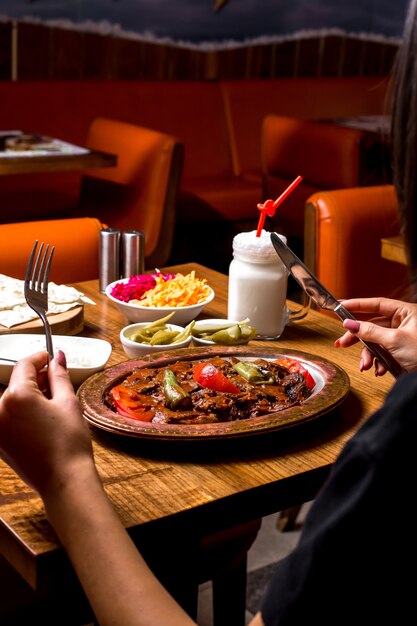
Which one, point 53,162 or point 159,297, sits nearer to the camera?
point 159,297

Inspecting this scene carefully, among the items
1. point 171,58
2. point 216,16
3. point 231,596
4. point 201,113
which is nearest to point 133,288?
point 231,596

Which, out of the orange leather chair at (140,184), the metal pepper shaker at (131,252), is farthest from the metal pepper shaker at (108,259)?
the orange leather chair at (140,184)

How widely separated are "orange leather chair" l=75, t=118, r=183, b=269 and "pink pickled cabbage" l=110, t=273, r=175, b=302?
2216 mm

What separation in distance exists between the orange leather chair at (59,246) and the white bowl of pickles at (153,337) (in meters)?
0.59

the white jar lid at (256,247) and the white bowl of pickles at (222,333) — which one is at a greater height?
the white jar lid at (256,247)

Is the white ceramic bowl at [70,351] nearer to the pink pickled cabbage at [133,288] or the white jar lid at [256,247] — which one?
the pink pickled cabbage at [133,288]

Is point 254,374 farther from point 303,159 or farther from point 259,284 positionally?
point 303,159

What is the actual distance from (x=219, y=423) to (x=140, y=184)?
313 cm

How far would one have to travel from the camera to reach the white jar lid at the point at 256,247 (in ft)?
5.77

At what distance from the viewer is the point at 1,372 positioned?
4.82 ft

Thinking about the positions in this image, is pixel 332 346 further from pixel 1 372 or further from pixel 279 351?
pixel 1 372

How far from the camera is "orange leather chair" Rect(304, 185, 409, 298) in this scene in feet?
8.23

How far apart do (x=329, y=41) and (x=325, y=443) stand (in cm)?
541

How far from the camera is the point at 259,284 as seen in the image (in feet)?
5.85
